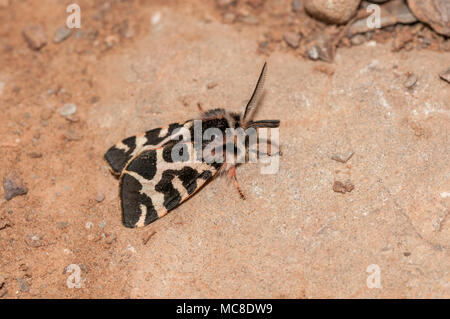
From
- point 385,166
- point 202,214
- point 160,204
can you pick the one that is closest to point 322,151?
point 385,166

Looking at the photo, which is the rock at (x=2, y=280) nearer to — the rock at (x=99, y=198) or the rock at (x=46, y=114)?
the rock at (x=99, y=198)

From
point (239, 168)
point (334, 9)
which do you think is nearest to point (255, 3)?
point (334, 9)

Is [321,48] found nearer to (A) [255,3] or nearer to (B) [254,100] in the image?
(A) [255,3]

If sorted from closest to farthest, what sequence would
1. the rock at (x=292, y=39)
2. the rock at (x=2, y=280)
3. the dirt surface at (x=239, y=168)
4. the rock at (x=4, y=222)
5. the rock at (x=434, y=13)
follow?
1. the dirt surface at (x=239, y=168)
2. the rock at (x=2, y=280)
3. the rock at (x=4, y=222)
4. the rock at (x=434, y=13)
5. the rock at (x=292, y=39)

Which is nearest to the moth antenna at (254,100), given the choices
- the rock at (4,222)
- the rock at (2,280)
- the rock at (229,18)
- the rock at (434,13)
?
the rock at (229,18)

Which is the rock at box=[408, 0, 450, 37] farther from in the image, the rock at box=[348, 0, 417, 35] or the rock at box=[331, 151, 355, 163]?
the rock at box=[331, 151, 355, 163]

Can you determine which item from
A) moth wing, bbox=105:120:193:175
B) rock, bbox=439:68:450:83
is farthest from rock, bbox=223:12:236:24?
rock, bbox=439:68:450:83

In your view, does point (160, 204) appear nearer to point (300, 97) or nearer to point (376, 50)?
point (300, 97)
